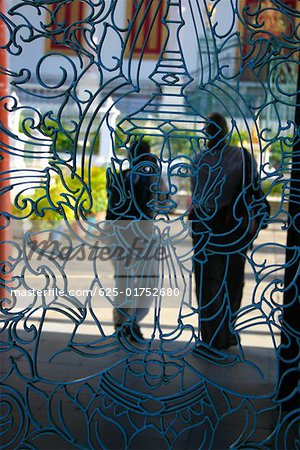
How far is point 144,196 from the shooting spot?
8.73 feet

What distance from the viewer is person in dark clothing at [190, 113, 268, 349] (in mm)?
2287

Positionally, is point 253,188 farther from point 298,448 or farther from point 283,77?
point 283,77

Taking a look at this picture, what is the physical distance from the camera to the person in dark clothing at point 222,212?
2287mm

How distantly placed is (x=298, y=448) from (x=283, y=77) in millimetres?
4428

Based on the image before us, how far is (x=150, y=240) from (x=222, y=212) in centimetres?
49

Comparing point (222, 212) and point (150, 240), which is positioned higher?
point (222, 212)

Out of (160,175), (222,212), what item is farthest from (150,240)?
(222,212)

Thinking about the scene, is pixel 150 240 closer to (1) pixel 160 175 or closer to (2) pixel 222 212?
(1) pixel 160 175

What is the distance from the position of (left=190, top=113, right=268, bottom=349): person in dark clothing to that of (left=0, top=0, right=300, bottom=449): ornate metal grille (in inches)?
0.4

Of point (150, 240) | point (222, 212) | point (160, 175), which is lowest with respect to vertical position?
point (150, 240)

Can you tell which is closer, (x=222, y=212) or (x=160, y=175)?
(x=160, y=175)

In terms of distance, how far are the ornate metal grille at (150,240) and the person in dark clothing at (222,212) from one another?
1 cm

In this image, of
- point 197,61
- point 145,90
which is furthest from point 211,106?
point 145,90

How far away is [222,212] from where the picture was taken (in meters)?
2.73
